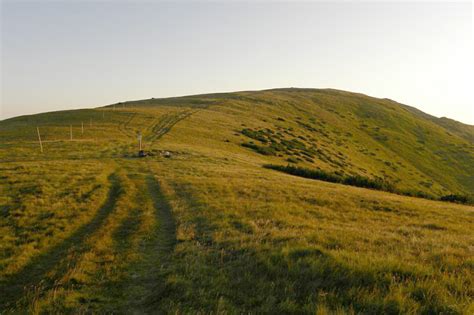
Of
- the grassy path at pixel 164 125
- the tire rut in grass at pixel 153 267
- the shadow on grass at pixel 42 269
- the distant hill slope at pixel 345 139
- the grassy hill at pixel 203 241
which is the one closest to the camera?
the grassy hill at pixel 203 241

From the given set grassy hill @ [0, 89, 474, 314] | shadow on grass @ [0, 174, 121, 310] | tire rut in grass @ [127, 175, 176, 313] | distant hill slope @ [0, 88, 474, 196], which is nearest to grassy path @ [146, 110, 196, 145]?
distant hill slope @ [0, 88, 474, 196]

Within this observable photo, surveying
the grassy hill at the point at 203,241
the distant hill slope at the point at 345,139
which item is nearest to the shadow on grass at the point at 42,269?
the grassy hill at the point at 203,241

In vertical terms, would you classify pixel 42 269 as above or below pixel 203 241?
below

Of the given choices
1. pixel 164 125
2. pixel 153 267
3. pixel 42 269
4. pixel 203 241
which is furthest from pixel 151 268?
pixel 164 125

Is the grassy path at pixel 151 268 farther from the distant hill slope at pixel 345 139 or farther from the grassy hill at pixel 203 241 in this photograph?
the distant hill slope at pixel 345 139

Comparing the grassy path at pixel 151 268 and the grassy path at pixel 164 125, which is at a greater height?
the grassy path at pixel 164 125

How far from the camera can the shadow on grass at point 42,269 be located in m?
7.80

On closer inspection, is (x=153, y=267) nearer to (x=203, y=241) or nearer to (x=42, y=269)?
(x=203, y=241)

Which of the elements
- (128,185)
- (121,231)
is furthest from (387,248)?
(128,185)

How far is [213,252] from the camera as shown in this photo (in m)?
9.90

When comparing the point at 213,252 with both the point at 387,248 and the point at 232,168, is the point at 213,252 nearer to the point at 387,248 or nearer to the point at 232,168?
the point at 387,248

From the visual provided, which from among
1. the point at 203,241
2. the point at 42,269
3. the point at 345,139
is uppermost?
the point at 345,139

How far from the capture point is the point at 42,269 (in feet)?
30.7

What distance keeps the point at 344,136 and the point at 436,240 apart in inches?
2989
